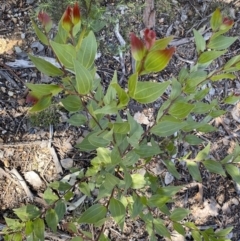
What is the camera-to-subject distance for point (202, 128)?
A: 5.86ft

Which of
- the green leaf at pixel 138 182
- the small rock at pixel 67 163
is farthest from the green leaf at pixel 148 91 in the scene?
the small rock at pixel 67 163

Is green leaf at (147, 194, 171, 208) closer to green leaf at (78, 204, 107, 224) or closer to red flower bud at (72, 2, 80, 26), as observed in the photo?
green leaf at (78, 204, 107, 224)

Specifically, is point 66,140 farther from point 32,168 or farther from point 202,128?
point 202,128

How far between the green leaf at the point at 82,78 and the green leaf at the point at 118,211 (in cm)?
58

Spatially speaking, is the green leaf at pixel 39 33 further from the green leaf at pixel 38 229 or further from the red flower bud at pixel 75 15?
the green leaf at pixel 38 229

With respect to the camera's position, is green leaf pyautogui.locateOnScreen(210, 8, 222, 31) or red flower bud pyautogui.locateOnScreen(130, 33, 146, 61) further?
green leaf pyautogui.locateOnScreen(210, 8, 222, 31)

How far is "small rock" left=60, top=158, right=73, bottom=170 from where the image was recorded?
2213 millimetres

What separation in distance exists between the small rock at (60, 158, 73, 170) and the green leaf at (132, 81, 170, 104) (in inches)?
48.2

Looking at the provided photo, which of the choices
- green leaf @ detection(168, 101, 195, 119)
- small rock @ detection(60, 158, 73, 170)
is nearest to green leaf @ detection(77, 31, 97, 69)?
green leaf @ detection(168, 101, 195, 119)

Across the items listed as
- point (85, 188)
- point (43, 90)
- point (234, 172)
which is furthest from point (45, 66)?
point (234, 172)

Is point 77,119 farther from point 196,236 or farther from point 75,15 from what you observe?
point 196,236

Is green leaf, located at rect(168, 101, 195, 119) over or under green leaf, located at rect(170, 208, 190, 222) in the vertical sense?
over

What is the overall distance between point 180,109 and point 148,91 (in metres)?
0.24

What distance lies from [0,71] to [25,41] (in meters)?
0.25
